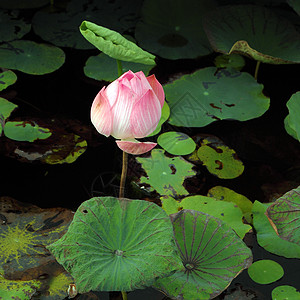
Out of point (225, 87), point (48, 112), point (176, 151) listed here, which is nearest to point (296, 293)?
point (176, 151)

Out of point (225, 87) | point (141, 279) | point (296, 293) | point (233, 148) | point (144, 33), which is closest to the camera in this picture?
point (141, 279)

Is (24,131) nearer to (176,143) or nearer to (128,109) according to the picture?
(176,143)

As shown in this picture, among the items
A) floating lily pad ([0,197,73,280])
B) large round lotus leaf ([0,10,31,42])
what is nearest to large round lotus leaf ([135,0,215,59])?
large round lotus leaf ([0,10,31,42])

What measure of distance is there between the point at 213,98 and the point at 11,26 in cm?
115

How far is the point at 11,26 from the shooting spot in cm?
250

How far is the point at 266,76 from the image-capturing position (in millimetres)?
2441

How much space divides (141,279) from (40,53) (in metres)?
1.47

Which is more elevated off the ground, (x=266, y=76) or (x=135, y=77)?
(x=135, y=77)

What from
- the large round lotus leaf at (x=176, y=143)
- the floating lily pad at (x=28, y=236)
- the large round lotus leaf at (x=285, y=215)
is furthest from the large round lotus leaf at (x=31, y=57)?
the large round lotus leaf at (x=285, y=215)

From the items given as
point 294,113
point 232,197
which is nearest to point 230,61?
point 294,113

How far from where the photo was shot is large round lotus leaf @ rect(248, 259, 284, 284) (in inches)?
59.0

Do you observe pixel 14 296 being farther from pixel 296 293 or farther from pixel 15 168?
pixel 296 293

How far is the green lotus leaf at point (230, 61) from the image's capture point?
2.40 metres

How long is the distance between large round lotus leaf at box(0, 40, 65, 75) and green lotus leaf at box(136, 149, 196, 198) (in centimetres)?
73
